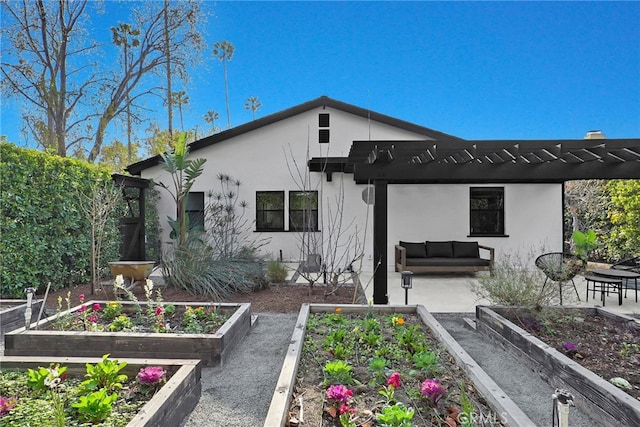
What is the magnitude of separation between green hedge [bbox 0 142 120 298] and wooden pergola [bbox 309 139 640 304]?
17.6 feet

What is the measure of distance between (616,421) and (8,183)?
7.74m

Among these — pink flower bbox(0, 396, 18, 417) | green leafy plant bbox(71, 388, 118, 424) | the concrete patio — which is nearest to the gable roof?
the concrete patio

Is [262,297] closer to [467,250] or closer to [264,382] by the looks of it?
[264,382]

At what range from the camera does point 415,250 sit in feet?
30.8

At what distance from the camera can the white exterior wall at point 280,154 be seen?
10.4 m

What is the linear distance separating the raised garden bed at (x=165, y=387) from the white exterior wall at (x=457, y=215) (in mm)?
8080

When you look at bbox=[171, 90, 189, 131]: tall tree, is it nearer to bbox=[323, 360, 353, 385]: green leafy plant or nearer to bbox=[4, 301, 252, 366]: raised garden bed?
bbox=[4, 301, 252, 366]: raised garden bed

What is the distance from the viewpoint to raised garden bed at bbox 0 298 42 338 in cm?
451

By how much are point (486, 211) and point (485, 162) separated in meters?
5.09

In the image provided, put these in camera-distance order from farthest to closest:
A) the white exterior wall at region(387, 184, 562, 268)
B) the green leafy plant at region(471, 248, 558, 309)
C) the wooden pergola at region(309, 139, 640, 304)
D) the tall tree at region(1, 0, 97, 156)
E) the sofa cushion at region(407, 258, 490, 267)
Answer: the tall tree at region(1, 0, 97, 156) → the white exterior wall at region(387, 184, 562, 268) → the sofa cushion at region(407, 258, 490, 267) → the wooden pergola at region(309, 139, 640, 304) → the green leafy plant at region(471, 248, 558, 309)

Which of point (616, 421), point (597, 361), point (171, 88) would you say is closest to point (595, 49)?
point (597, 361)

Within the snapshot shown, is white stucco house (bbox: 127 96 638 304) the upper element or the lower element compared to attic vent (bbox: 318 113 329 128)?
lower

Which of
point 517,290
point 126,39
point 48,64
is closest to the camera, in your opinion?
point 517,290

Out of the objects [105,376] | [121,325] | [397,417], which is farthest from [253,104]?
[397,417]
